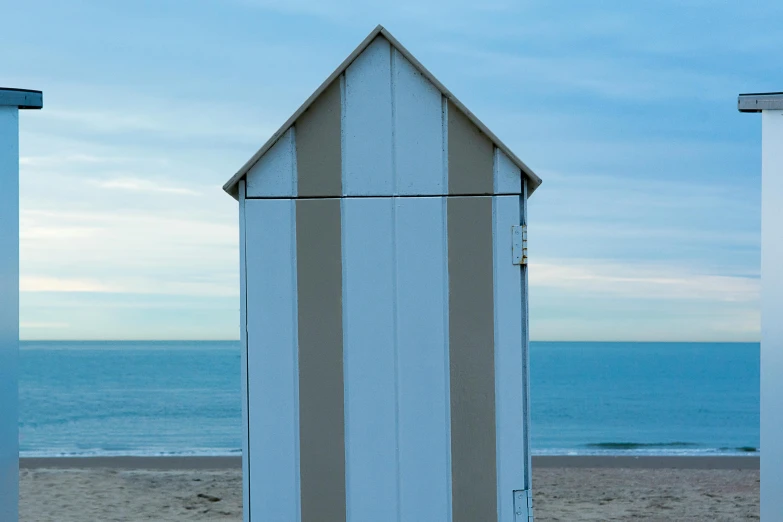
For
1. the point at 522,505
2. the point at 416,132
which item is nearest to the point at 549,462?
the point at 522,505

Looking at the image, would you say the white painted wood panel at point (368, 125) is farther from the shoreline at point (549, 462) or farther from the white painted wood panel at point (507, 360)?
the shoreline at point (549, 462)

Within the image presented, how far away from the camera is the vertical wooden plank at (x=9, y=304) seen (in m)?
4.92

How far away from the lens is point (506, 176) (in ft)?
13.7

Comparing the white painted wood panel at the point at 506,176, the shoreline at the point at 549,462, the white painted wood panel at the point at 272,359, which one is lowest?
the shoreline at the point at 549,462

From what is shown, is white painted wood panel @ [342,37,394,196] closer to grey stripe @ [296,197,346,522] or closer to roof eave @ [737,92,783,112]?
grey stripe @ [296,197,346,522]

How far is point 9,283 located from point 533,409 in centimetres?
3281

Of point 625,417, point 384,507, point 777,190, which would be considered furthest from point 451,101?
point 625,417

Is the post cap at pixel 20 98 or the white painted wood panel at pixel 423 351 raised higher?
the post cap at pixel 20 98

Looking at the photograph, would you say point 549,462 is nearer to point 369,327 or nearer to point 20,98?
point 369,327

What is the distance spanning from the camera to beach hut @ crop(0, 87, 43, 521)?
4.91 metres

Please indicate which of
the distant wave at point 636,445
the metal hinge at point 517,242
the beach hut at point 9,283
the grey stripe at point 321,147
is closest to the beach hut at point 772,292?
the metal hinge at point 517,242

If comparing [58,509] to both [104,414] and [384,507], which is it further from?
[104,414]

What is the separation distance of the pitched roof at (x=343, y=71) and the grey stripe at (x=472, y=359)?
225 mm

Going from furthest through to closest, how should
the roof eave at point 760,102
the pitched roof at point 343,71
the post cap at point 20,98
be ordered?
the roof eave at point 760,102, the post cap at point 20,98, the pitched roof at point 343,71
